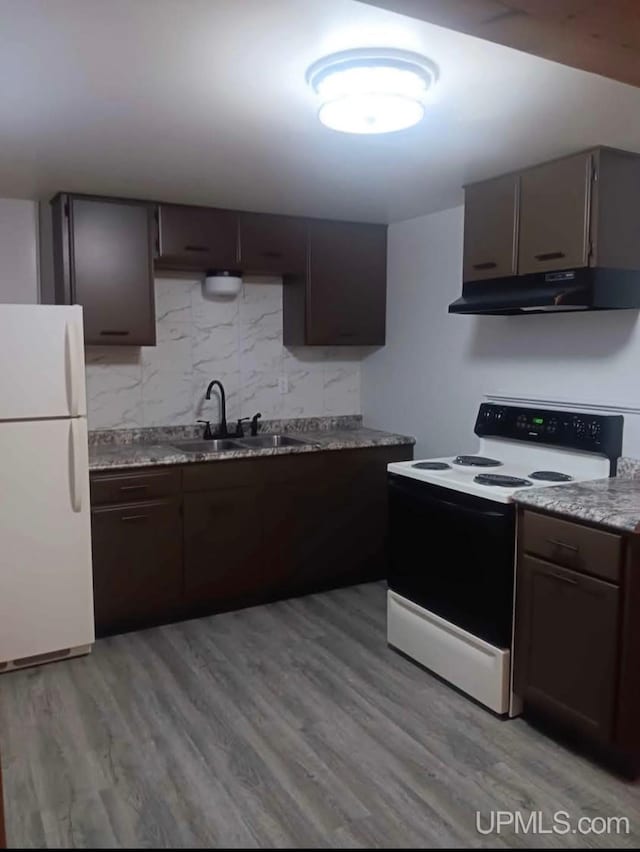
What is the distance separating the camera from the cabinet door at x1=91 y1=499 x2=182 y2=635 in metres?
3.23

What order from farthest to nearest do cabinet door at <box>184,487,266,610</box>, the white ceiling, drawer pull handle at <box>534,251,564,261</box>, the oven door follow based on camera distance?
1. cabinet door at <box>184,487,266,610</box>
2. drawer pull handle at <box>534,251,564,261</box>
3. the oven door
4. the white ceiling

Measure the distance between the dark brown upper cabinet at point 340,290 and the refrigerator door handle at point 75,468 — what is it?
5.03 feet

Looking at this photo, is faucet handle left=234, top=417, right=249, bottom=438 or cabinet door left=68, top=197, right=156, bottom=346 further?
faucet handle left=234, top=417, right=249, bottom=438

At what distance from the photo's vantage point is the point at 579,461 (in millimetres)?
2920

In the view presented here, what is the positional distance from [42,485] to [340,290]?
205 centimetres

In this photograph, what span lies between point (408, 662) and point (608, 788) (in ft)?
3.36

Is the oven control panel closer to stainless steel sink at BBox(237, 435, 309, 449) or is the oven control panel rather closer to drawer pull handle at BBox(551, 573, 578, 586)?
drawer pull handle at BBox(551, 573, 578, 586)

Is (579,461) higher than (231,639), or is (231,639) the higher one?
(579,461)

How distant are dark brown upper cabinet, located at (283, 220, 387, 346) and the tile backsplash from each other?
0.18 m

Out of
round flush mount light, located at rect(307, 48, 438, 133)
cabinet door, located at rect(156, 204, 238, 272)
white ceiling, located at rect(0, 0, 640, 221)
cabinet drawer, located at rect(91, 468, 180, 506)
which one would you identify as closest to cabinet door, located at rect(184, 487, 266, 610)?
cabinet drawer, located at rect(91, 468, 180, 506)

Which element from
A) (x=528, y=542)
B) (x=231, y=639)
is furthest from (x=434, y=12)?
(x=231, y=639)

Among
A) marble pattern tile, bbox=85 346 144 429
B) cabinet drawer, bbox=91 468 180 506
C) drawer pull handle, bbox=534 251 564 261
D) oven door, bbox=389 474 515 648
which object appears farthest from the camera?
marble pattern tile, bbox=85 346 144 429

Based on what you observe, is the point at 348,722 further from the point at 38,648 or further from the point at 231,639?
the point at 38,648

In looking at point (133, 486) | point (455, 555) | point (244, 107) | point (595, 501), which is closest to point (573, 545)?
point (595, 501)
